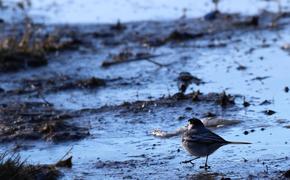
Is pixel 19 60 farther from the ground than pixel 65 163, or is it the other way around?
pixel 19 60

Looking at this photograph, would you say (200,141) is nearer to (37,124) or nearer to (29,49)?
(37,124)

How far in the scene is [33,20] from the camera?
61.1 ft

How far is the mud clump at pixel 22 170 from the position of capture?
7.43 meters

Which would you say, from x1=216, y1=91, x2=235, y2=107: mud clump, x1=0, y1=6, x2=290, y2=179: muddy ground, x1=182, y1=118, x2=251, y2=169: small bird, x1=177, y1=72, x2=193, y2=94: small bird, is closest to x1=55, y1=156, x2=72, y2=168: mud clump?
x1=0, y1=6, x2=290, y2=179: muddy ground

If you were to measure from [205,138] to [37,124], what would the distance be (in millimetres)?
2942

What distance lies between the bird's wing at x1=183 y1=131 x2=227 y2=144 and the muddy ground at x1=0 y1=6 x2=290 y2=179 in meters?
0.27

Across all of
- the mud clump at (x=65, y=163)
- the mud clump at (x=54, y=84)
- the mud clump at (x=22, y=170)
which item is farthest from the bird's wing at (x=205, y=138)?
the mud clump at (x=54, y=84)

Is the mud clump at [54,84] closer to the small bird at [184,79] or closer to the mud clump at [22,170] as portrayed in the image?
the small bird at [184,79]

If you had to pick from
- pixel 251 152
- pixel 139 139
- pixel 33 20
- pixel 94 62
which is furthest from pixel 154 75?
pixel 33 20

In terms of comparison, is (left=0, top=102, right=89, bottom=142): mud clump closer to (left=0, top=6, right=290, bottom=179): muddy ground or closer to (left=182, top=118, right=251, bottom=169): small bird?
(left=0, top=6, right=290, bottom=179): muddy ground

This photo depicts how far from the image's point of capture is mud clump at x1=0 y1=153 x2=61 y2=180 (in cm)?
743

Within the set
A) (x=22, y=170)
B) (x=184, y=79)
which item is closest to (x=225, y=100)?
(x=184, y=79)

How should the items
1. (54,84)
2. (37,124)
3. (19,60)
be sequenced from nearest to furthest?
(37,124) → (54,84) → (19,60)

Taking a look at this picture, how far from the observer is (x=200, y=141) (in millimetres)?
8203
